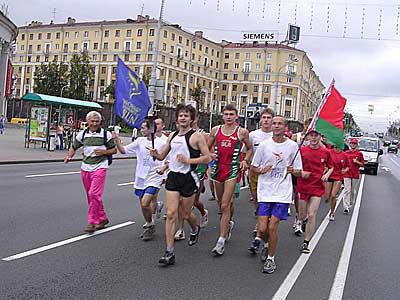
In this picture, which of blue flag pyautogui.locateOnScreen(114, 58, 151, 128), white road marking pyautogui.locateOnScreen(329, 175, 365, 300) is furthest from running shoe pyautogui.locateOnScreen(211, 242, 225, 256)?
blue flag pyautogui.locateOnScreen(114, 58, 151, 128)

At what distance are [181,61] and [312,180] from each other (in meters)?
99.3

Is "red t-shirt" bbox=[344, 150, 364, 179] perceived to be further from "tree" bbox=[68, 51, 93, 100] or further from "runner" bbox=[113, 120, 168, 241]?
"tree" bbox=[68, 51, 93, 100]

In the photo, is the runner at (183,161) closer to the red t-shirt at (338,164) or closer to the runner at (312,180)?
the runner at (312,180)

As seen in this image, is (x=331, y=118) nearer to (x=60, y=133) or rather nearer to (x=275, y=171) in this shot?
(x=275, y=171)

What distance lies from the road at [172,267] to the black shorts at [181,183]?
0.90 m

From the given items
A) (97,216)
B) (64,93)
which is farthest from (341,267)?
(64,93)

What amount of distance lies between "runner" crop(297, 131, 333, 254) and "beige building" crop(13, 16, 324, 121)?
86.9 meters

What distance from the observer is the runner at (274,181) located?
6238mm

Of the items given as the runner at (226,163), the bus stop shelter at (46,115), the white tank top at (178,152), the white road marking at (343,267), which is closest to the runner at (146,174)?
the runner at (226,163)

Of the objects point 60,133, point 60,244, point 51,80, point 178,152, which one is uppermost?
point 51,80

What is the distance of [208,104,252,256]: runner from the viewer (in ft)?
22.6

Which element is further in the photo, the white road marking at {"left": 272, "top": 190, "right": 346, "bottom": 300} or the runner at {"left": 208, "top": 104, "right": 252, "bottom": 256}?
the runner at {"left": 208, "top": 104, "right": 252, "bottom": 256}

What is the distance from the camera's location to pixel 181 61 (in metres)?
105

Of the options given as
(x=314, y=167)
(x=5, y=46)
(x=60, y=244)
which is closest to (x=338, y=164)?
(x=314, y=167)
